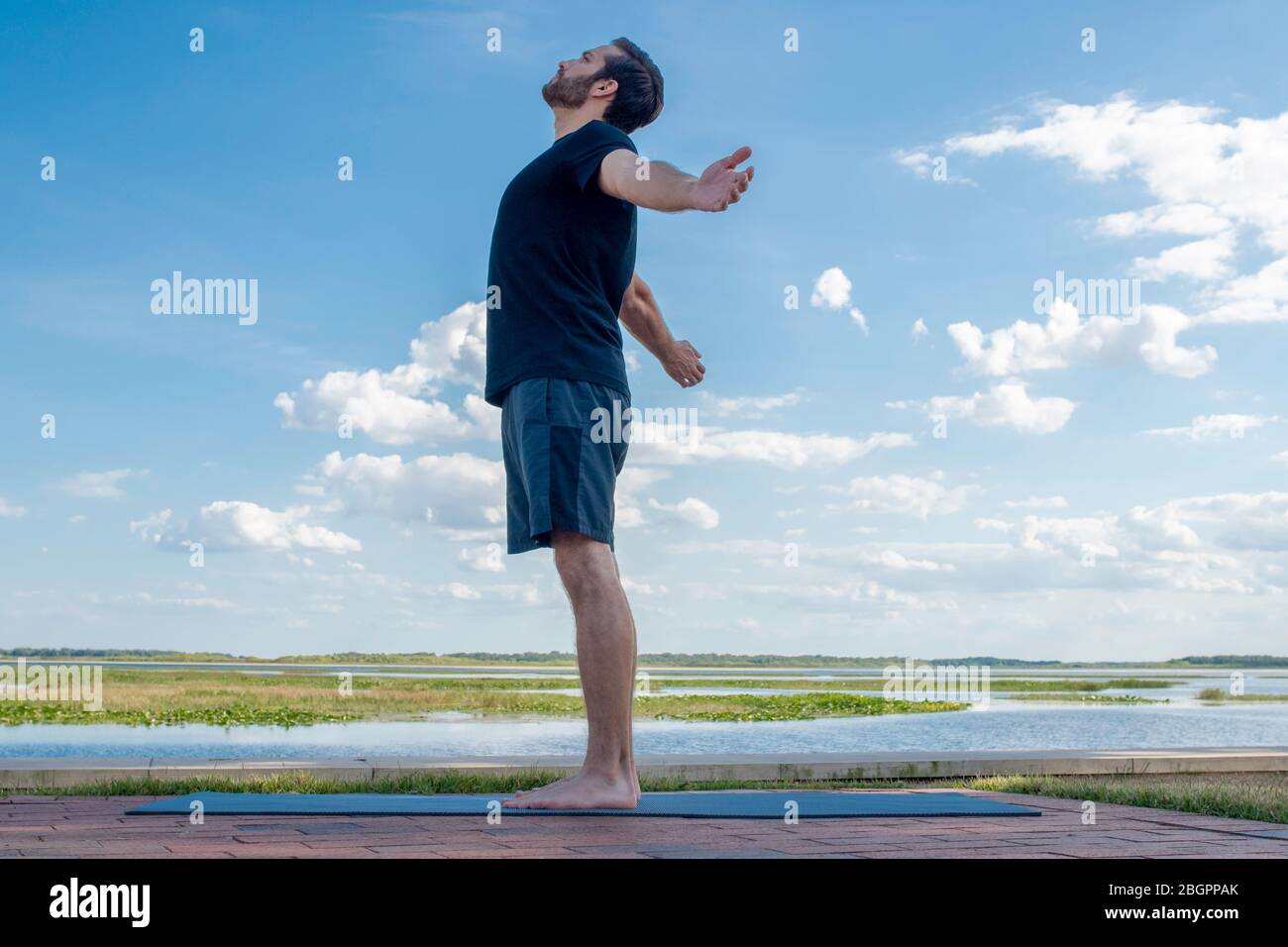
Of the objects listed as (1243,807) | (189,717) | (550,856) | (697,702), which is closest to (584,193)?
(550,856)

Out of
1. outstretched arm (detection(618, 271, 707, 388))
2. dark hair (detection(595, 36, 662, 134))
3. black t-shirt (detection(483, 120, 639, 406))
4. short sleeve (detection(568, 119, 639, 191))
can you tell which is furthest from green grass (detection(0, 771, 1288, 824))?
dark hair (detection(595, 36, 662, 134))

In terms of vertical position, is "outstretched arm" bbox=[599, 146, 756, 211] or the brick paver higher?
"outstretched arm" bbox=[599, 146, 756, 211]

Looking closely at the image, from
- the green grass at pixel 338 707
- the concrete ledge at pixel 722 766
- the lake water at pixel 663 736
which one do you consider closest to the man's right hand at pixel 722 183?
the concrete ledge at pixel 722 766

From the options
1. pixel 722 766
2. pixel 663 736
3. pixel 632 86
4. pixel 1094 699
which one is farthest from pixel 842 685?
pixel 632 86

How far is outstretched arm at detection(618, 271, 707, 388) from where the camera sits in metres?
3.88

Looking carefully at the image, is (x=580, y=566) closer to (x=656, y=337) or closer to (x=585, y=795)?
(x=585, y=795)

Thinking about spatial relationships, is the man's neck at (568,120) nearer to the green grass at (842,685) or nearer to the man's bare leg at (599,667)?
the man's bare leg at (599,667)

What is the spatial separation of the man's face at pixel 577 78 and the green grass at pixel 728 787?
2400 mm

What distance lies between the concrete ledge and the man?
194 centimetres

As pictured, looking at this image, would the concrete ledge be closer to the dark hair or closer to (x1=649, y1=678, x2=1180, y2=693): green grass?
the dark hair

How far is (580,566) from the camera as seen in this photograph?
10.5ft

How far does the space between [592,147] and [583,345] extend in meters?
0.54

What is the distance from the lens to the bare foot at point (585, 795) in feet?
10.2
